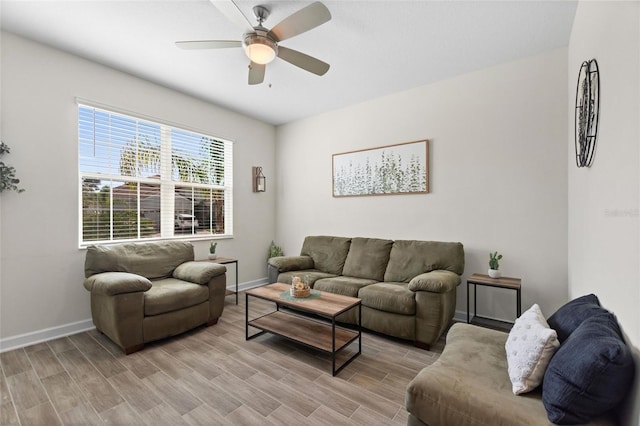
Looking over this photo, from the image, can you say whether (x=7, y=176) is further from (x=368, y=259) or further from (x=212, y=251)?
(x=368, y=259)

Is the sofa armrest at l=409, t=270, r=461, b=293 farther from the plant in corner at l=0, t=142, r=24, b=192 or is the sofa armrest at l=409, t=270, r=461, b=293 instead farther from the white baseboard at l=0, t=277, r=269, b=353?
the plant in corner at l=0, t=142, r=24, b=192

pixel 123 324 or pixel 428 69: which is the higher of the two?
pixel 428 69

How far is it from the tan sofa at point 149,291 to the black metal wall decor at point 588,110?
10.8 feet

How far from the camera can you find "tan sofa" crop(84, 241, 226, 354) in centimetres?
246

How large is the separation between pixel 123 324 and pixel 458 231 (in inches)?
138

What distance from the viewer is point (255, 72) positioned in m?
2.58

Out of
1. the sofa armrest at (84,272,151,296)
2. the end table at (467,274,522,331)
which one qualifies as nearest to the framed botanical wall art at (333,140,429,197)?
the end table at (467,274,522,331)

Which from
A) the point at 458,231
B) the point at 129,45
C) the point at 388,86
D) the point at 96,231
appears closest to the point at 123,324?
the point at 96,231

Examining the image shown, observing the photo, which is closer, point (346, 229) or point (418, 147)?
point (418, 147)

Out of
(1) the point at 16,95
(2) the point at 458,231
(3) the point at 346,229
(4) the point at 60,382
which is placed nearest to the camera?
(4) the point at 60,382

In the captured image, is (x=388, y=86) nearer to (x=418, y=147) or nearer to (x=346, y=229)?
(x=418, y=147)

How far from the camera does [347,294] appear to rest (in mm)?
3031

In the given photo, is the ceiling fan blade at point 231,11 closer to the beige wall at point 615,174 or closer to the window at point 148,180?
the beige wall at point 615,174

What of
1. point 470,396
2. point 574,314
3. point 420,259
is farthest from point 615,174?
point 420,259
